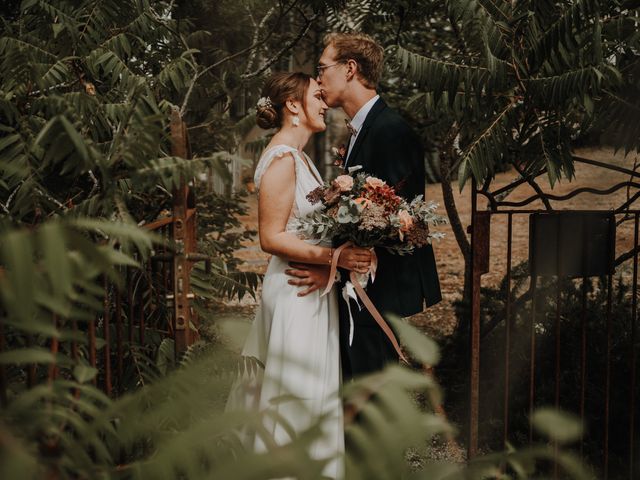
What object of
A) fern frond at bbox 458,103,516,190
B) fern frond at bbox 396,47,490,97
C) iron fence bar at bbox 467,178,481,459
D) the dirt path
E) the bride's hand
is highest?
fern frond at bbox 396,47,490,97

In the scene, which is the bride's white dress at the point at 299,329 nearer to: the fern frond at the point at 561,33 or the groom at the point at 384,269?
the groom at the point at 384,269

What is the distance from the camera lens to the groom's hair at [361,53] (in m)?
3.71

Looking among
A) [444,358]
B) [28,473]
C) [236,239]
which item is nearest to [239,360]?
[28,473]

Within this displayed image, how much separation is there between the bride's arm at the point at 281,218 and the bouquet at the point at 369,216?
0.11 m

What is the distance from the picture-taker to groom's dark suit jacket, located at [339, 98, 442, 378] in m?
3.48

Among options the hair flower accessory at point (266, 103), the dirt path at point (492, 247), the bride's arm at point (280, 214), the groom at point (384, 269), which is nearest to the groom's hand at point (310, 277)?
the groom at point (384, 269)

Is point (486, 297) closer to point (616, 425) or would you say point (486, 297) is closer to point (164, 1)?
point (616, 425)

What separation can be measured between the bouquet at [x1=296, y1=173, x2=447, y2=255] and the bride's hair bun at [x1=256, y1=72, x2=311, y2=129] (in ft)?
2.10

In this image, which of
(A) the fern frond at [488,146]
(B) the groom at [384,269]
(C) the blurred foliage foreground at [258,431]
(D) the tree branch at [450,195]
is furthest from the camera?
(D) the tree branch at [450,195]

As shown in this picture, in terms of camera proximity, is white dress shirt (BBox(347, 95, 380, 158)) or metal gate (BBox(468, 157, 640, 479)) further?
white dress shirt (BBox(347, 95, 380, 158))

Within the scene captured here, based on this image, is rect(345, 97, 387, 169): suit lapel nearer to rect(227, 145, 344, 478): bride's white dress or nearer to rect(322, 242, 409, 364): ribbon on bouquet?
rect(227, 145, 344, 478): bride's white dress

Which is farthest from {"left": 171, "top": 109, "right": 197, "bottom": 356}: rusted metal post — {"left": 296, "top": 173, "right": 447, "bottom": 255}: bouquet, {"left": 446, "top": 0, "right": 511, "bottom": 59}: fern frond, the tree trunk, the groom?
the tree trunk

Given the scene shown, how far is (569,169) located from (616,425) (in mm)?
2072

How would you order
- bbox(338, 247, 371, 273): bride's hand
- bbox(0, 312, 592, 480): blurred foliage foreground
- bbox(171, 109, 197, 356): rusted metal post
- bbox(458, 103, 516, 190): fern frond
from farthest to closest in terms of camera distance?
bbox(458, 103, 516, 190): fern frond
bbox(338, 247, 371, 273): bride's hand
bbox(171, 109, 197, 356): rusted metal post
bbox(0, 312, 592, 480): blurred foliage foreground
